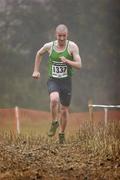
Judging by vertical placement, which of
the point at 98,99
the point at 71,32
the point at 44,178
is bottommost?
the point at 44,178

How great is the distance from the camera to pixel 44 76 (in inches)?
127

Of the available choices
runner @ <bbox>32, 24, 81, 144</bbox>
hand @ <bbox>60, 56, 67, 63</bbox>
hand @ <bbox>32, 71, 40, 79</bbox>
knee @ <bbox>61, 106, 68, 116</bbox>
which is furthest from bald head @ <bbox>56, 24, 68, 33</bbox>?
knee @ <bbox>61, 106, 68, 116</bbox>

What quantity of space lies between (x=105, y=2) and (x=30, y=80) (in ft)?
1.96

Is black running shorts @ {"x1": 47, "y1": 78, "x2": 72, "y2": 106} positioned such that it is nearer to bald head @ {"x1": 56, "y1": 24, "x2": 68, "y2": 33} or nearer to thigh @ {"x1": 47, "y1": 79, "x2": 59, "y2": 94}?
thigh @ {"x1": 47, "y1": 79, "x2": 59, "y2": 94}

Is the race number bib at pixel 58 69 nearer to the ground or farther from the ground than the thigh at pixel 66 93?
farther from the ground

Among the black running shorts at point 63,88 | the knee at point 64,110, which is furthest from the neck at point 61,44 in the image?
the knee at point 64,110

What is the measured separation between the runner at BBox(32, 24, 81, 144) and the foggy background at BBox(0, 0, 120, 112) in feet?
0.09

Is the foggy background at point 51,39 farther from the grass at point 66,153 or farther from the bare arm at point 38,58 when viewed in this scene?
the grass at point 66,153

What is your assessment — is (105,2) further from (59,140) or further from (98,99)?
(59,140)

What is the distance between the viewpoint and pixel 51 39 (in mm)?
3207

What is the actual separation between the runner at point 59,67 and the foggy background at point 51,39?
0.03m

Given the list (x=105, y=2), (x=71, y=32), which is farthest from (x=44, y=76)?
(x=105, y=2)

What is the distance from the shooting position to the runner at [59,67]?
3.20m

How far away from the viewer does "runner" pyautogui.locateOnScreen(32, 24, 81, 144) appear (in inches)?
126
